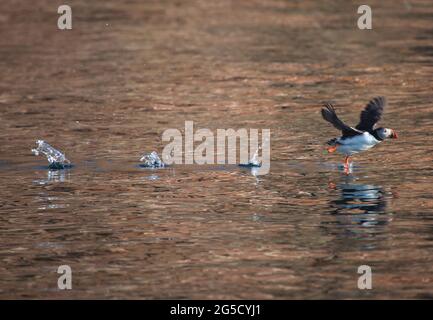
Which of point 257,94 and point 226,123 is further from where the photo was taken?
→ point 257,94

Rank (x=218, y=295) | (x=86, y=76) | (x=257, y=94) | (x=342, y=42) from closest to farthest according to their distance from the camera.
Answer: (x=218, y=295), (x=257, y=94), (x=86, y=76), (x=342, y=42)

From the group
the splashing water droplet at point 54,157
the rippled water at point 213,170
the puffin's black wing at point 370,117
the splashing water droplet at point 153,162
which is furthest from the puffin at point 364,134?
the splashing water droplet at point 54,157

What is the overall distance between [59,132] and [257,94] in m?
5.56

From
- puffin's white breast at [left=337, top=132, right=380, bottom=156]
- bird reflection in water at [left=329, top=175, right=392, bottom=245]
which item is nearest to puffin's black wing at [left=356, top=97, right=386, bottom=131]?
puffin's white breast at [left=337, top=132, right=380, bottom=156]

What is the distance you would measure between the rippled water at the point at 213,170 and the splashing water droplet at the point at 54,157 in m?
0.19

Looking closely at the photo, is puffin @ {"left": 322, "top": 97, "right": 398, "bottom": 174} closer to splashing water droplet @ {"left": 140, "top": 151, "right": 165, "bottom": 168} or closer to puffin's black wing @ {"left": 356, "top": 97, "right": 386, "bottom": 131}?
puffin's black wing @ {"left": 356, "top": 97, "right": 386, "bottom": 131}

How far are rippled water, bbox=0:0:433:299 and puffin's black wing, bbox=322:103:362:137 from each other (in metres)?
0.72

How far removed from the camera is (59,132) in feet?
66.3

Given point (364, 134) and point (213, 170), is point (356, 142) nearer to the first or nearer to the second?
point (364, 134)

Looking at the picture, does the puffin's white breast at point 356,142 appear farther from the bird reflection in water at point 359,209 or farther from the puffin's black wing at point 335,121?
the bird reflection in water at point 359,209

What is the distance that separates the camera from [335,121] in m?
15.6
